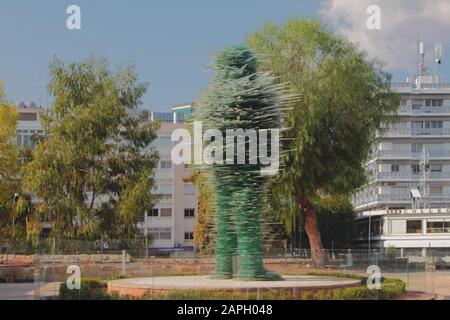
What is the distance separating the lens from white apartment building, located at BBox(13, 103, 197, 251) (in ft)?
242

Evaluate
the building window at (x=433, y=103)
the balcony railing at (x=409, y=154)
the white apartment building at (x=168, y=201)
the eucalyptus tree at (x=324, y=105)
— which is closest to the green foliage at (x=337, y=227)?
the white apartment building at (x=168, y=201)

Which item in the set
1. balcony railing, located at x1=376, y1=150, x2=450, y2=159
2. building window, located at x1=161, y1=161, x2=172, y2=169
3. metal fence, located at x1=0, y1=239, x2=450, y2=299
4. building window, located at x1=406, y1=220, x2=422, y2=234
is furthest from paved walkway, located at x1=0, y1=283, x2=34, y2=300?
balcony railing, located at x1=376, y1=150, x2=450, y2=159

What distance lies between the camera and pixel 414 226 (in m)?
76.2

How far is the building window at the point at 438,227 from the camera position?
74.4 meters

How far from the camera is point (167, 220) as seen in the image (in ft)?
245

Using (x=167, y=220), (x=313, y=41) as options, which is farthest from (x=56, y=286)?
(x=167, y=220)

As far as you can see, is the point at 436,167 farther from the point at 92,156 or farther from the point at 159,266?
the point at 159,266

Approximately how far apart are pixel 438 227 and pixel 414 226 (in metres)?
2.57

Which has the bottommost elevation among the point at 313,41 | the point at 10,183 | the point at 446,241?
the point at 446,241

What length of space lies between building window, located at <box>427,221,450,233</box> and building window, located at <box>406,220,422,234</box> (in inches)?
36.9

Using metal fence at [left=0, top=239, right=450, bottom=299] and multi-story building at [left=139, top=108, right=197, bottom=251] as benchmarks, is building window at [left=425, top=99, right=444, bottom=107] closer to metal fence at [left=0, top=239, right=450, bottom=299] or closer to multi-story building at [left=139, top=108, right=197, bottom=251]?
multi-story building at [left=139, top=108, right=197, bottom=251]

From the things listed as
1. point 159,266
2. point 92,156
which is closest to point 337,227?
point 92,156
